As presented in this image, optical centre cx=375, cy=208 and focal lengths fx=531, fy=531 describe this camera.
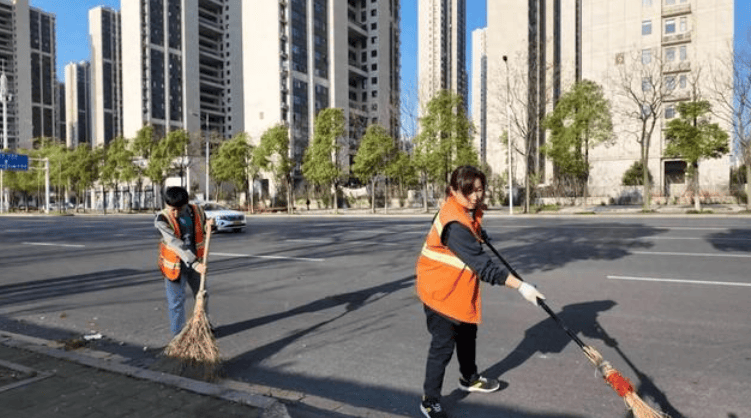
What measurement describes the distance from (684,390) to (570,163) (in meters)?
34.5

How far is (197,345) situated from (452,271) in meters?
2.43

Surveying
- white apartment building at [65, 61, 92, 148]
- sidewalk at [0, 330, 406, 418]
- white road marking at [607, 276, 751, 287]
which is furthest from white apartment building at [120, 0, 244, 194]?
sidewalk at [0, 330, 406, 418]

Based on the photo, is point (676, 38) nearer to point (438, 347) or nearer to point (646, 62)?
point (646, 62)

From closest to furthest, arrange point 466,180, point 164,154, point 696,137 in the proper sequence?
point 466,180 < point 696,137 < point 164,154

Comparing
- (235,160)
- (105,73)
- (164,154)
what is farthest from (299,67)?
(105,73)

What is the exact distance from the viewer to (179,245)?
4832mm

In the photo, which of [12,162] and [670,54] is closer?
[12,162]

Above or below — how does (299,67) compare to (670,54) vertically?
above

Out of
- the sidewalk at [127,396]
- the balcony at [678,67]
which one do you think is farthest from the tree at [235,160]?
the sidewalk at [127,396]

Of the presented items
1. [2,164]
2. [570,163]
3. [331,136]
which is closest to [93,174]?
[2,164]

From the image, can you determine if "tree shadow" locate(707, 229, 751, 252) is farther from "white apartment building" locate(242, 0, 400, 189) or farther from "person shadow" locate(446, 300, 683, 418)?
"white apartment building" locate(242, 0, 400, 189)

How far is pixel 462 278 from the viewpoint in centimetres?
339

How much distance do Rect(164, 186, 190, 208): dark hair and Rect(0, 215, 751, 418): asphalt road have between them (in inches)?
58.6

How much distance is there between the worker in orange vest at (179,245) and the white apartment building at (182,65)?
87152 mm
